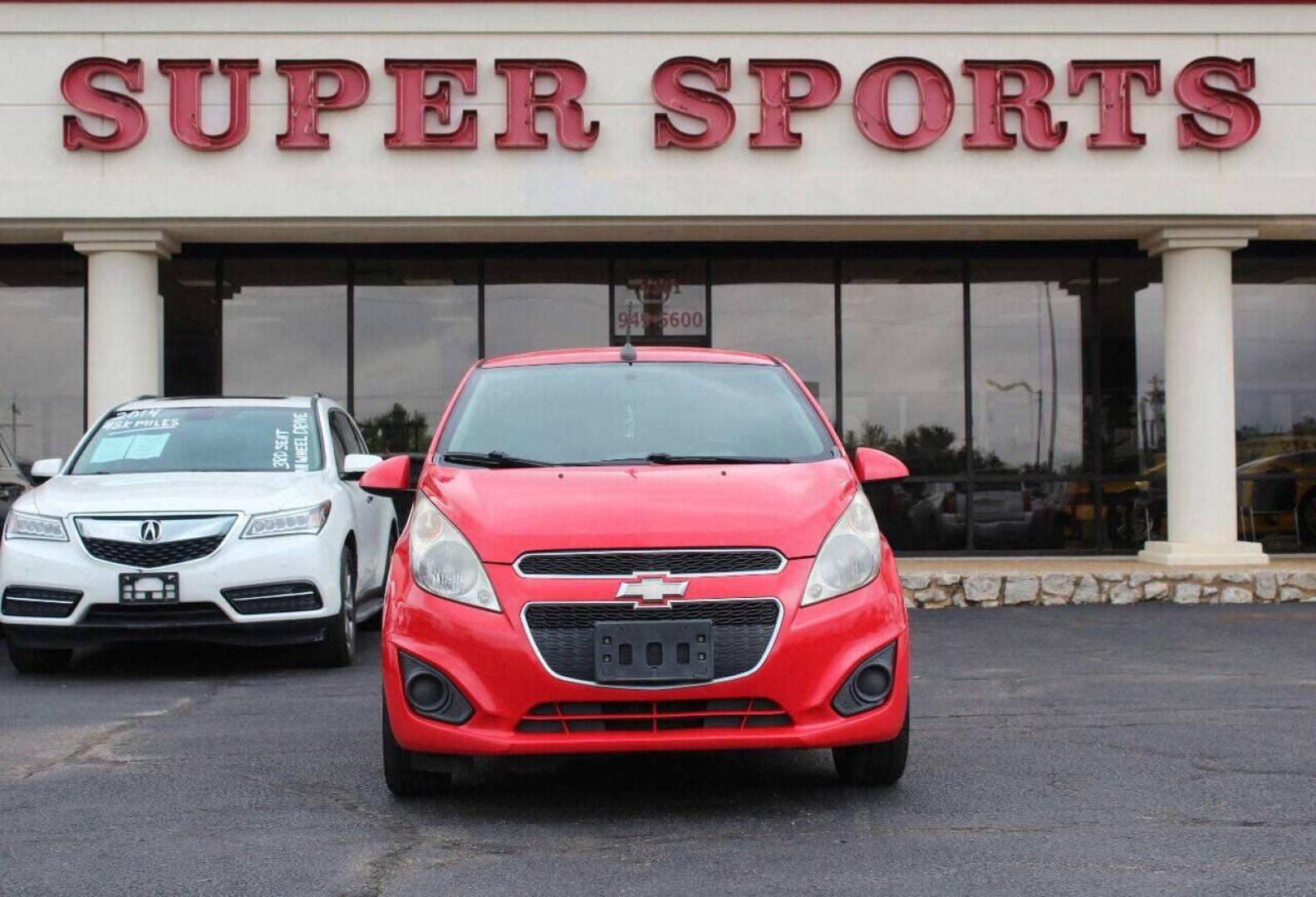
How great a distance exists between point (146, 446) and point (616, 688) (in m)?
5.81

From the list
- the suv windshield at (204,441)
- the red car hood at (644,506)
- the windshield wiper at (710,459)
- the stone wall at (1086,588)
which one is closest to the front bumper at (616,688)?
the red car hood at (644,506)

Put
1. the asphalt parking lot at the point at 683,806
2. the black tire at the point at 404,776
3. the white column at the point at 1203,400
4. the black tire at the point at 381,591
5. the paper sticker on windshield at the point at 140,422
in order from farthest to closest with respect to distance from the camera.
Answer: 1. the white column at the point at 1203,400
2. the black tire at the point at 381,591
3. the paper sticker on windshield at the point at 140,422
4. the black tire at the point at 404,776
5. the asphalt parking lot at the point at 683,806

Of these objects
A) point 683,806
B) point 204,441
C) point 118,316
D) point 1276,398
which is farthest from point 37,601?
point 1276,398

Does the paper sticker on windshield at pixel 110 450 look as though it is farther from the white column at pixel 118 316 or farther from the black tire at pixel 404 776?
the black tire at pixel 404 776

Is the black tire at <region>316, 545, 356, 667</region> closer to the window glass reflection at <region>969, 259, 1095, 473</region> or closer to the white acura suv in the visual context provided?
the white acura suv

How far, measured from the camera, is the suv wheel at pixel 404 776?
525cm

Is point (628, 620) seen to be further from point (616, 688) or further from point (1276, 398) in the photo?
point (1276, 398)

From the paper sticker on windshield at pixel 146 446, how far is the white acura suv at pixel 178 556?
21 millimetres

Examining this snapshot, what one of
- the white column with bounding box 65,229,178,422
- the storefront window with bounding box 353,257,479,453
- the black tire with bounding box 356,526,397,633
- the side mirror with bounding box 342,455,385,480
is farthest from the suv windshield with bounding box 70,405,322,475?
the storefront window with bounding box 353,257,479,453

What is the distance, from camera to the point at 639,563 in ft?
16.2

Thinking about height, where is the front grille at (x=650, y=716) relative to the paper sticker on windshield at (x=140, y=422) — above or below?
below

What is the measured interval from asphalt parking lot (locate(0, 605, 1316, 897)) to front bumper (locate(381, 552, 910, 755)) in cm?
30

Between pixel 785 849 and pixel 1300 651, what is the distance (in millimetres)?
6503

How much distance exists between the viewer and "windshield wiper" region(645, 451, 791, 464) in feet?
18.8
